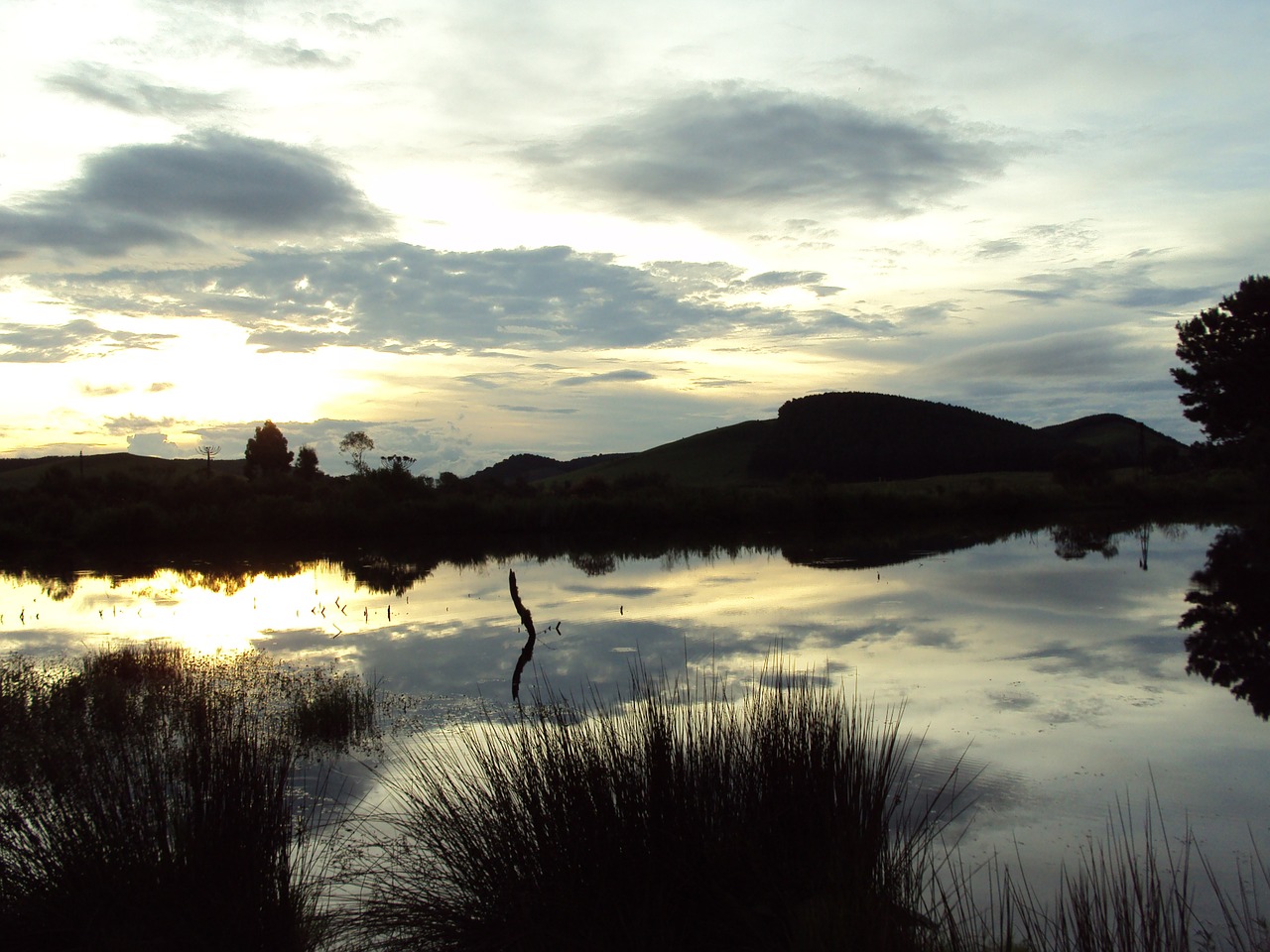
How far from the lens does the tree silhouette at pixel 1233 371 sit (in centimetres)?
4312

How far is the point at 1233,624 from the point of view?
1739cm

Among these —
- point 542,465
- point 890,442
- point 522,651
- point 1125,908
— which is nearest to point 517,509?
point 522,651

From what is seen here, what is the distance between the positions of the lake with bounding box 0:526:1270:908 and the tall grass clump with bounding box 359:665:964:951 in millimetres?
2514

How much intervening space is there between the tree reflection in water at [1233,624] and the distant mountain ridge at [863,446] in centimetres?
5369

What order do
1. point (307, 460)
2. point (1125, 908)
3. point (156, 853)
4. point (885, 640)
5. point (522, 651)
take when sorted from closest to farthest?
point (1125, 908), point (156, 853), point (522, 651), point (885, 640), point (307, 460)

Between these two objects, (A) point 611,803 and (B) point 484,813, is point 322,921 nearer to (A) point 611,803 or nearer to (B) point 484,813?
(B) point 484,813

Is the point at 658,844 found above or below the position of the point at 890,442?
below

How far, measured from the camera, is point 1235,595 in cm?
2086

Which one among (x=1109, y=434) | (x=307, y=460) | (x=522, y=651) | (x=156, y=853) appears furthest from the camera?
(x=1109, y=434)

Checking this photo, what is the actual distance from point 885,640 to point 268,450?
265 feet

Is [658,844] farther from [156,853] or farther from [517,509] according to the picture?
[517,509]

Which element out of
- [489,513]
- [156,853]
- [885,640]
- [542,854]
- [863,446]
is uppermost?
[863,446]

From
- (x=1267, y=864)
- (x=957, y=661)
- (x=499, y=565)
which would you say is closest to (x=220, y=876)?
(x=1267, y=864)

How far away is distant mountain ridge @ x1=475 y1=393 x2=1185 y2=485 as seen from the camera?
87125mm
